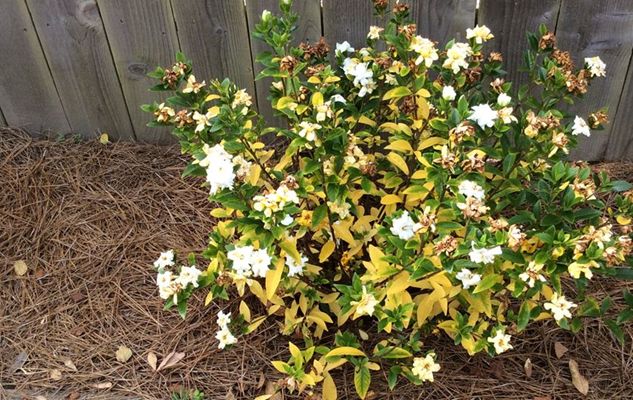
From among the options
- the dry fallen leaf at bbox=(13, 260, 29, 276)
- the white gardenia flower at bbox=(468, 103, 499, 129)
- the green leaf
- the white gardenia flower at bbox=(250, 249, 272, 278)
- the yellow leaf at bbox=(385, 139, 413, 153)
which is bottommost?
the dry fallen leaf at bbox=(13, 260, 29, 276)

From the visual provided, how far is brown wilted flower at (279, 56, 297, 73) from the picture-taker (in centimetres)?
201

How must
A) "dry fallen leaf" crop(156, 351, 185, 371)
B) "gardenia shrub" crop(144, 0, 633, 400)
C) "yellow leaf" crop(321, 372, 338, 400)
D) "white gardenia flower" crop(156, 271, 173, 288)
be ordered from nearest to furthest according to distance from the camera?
1. "gardenia shrub" crop(144, 0, 633, 400)
2. "white gardenia flower" crop(156, 271, 173, 288)
3. "yellow leaf" crop(321, 372, 338, 400)
4. "dry fallen leaf" crop(156, 351, 185, 371)

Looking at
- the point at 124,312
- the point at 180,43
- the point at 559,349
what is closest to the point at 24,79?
the point at 180,43

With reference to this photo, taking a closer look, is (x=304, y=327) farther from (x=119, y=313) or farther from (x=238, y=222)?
(x=119, y=313)

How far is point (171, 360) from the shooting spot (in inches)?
94.9

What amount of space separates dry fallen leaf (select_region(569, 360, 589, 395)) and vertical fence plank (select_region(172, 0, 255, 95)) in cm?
161

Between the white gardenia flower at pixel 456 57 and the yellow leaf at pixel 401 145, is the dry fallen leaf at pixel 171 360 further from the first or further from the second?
the white gardenia flower at pixel 456 57

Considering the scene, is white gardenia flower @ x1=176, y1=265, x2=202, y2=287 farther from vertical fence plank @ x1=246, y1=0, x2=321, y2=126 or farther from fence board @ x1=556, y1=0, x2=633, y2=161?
fence board @ x1=556, y1=0, x2=633, y2=161

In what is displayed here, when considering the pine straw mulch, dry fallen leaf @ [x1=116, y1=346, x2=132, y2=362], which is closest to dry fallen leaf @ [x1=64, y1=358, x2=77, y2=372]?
the pine straw mulch

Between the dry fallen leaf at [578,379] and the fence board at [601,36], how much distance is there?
1088 millimetres

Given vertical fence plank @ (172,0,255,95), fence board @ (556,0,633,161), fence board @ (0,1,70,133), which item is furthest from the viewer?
fence board @ (0,1,70,133)

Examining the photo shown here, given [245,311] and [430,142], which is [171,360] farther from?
[430,142]

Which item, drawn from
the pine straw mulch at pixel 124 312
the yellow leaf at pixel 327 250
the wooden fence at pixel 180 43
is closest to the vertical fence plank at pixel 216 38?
the wooden fence at pixel 180 43

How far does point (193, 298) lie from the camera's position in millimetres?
2553
